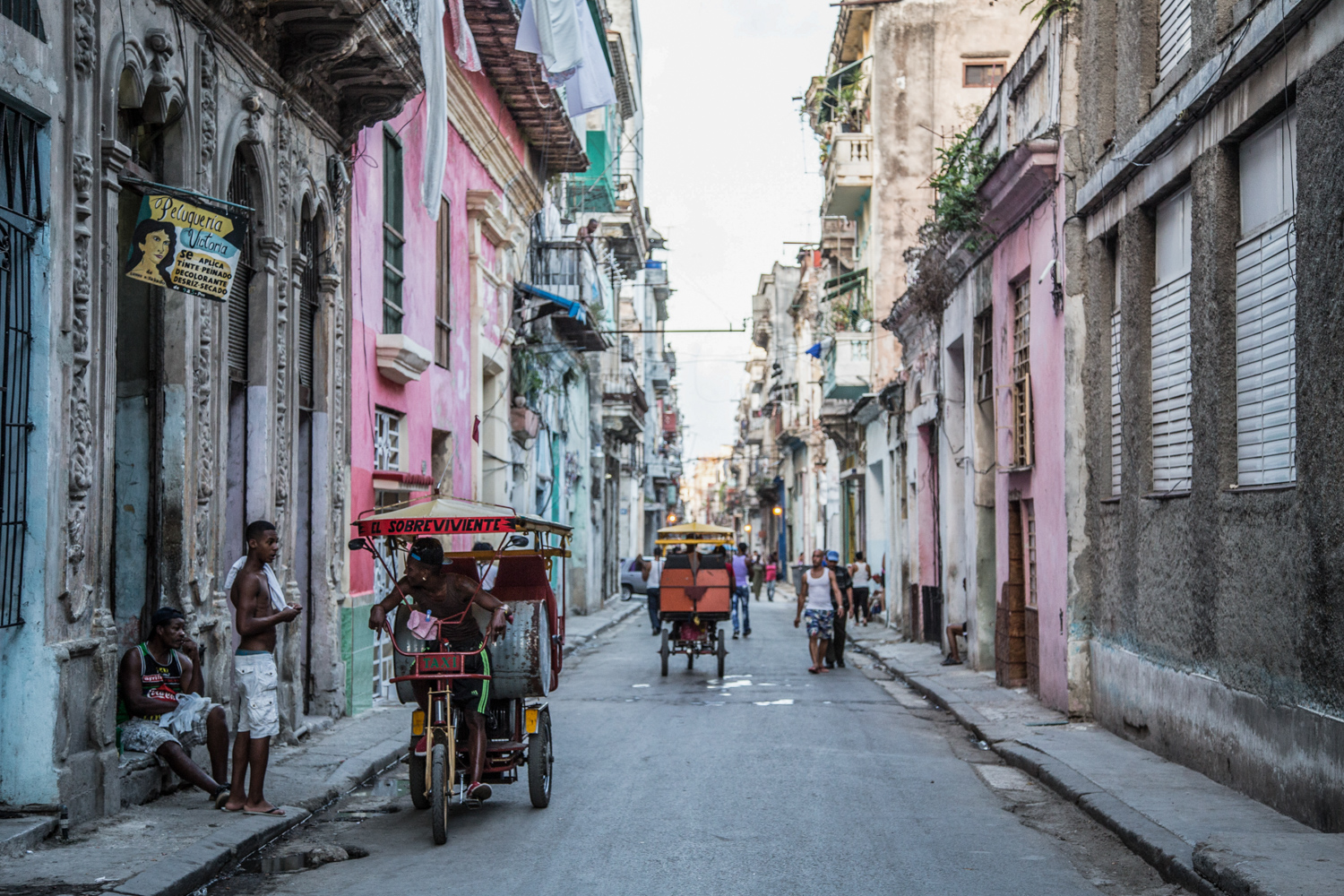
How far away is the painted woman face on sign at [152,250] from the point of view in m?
8.48

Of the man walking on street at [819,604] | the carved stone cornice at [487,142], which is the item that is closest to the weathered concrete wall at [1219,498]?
the man walking on street at [819,604]

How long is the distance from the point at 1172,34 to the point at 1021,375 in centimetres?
564

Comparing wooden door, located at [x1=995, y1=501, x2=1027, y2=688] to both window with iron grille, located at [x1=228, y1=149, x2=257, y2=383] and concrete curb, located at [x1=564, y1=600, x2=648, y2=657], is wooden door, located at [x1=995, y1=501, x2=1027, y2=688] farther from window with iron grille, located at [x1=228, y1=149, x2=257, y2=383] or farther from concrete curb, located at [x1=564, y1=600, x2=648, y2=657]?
window with iron grille, located at [x1=228, y1=149, x2=257, y2=383]

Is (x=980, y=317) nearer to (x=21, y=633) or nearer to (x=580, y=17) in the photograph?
(x=580, y=17)

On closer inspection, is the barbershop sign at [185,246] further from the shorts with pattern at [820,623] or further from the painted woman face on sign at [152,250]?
the shorts with pattern at [820,623]

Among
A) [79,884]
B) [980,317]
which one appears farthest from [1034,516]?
[79,884]

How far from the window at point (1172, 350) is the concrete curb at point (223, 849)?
659cm

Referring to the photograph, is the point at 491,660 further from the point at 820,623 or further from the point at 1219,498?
the point at 820,623

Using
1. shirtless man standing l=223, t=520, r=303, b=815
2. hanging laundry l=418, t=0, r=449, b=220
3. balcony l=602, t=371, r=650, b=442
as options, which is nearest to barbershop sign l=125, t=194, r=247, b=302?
shirtless man standing l=223, t=520, r=303, b=815

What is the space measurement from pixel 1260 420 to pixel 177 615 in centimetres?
705

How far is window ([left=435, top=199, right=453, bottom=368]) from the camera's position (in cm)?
1845

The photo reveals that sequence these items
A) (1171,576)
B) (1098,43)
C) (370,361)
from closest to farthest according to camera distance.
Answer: (1171,576) < (1098,43) < (370,361)

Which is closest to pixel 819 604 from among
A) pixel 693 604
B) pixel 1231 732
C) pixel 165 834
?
pixel 693 604

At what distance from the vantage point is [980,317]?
19016mm
